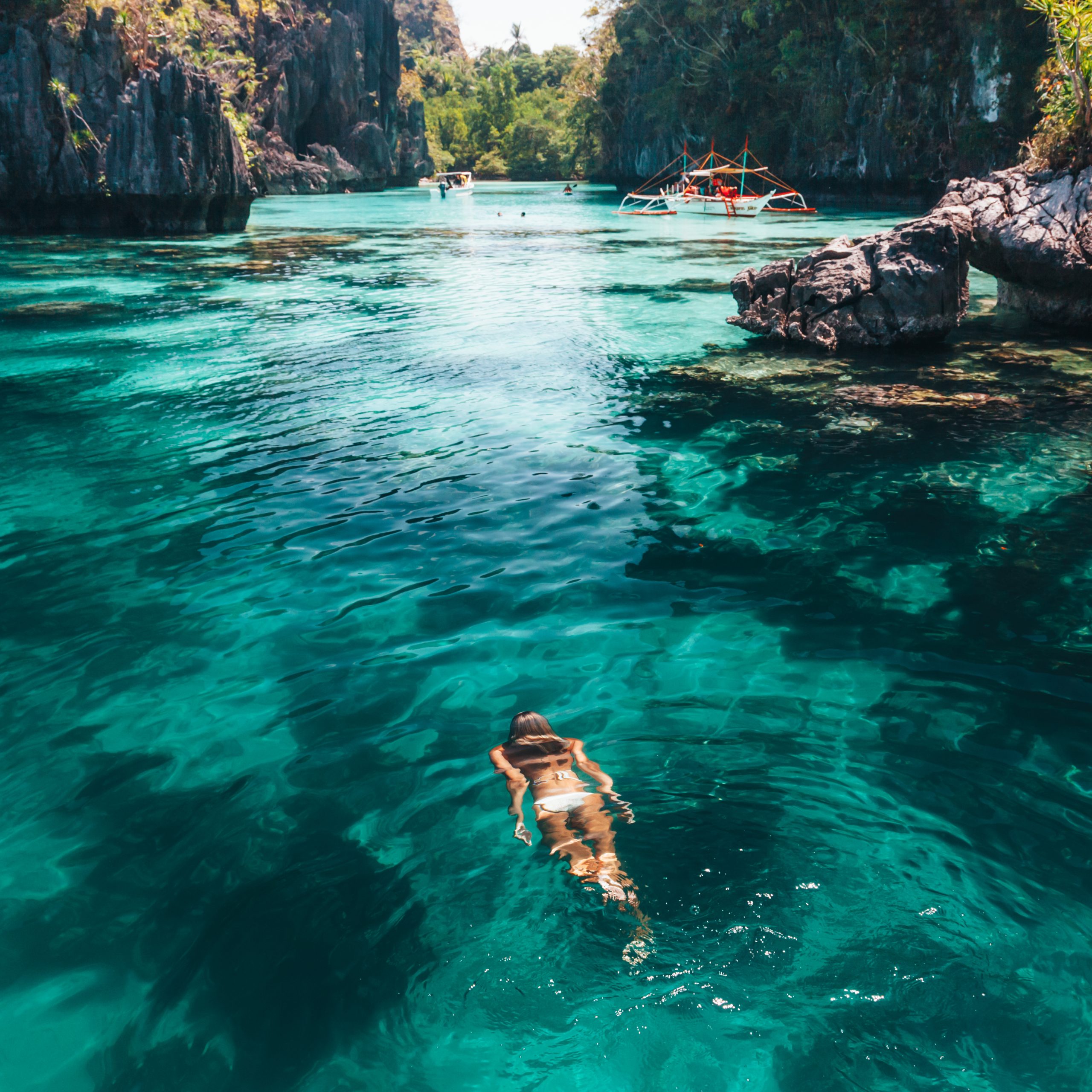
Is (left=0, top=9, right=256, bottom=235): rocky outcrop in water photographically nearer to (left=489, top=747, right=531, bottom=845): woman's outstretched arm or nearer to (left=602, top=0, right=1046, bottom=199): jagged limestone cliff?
(left=602, top=0, right=1046, bottom=199): jagged limestone cliff

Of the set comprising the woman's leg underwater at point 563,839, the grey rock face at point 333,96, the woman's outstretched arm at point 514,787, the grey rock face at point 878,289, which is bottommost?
the woman's outstretched arm at point 514,787

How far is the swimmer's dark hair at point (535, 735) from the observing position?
13.5 ft

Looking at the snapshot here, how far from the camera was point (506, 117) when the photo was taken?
113m

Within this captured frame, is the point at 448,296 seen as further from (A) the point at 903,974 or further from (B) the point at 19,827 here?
(A) the point at 903,974

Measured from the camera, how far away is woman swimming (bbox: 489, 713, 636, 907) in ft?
10.8

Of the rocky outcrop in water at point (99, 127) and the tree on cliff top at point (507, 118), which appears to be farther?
the tree on cliff top at point (507, 118)

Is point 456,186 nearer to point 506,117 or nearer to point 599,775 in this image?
point 506,117

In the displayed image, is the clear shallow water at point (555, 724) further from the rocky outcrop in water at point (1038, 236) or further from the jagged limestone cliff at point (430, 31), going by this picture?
the jagged limestone cliff at point (430, 31)

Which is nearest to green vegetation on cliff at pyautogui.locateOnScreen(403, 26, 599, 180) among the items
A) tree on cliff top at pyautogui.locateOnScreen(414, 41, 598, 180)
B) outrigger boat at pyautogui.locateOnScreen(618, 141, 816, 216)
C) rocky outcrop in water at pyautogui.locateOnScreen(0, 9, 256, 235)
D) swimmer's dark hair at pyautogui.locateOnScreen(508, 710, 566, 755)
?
tree on cliff top at pyautogui.locateOnScreen(414, 41, 598, 180)

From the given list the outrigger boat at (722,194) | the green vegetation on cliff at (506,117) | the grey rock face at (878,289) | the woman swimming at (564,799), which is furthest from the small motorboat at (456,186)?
the woman swimming at (564,799)

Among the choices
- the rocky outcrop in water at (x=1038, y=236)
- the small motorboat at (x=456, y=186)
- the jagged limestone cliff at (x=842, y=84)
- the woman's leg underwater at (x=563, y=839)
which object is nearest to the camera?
the woman's leg underwater at (x=563, y=839)

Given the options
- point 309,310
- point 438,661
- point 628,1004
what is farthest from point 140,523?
point 309,310

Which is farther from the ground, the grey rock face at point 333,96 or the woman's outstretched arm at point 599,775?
the grey rock face at point 333,96

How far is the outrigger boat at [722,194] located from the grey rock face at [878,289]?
82.3 ft
